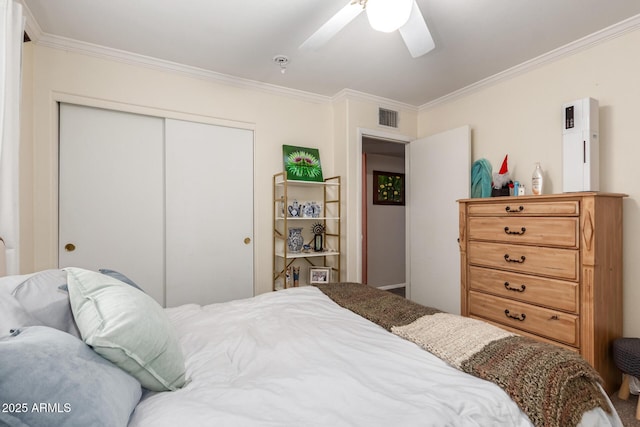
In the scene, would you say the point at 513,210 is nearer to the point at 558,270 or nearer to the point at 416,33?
the point at 558,270

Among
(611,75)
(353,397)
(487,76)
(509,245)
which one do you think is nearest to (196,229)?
(353,397)

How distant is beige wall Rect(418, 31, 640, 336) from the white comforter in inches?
70.9

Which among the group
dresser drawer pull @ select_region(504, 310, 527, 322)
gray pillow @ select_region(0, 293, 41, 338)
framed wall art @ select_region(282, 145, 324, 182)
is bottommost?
dresser drawer pull @ select_region(504, 310, 527, 322)

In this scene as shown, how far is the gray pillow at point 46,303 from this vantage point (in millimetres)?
919

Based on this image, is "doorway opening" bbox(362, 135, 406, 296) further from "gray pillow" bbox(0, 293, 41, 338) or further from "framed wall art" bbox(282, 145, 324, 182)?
"gray pillow" bbox(0, 293, 41, 338)

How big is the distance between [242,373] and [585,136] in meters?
2.59

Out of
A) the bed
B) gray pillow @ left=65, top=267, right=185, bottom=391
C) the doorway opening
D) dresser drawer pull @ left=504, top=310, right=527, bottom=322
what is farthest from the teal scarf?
gray pillow @ left=65, top=267, right=185, bottom=391

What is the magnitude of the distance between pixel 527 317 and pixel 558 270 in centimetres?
41

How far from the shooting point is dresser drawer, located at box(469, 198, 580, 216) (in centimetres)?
202

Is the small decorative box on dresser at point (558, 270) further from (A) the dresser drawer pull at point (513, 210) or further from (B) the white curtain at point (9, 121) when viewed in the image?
(B) the white curtain at point (9, 121)

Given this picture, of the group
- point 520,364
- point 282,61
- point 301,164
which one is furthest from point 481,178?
point 520,364

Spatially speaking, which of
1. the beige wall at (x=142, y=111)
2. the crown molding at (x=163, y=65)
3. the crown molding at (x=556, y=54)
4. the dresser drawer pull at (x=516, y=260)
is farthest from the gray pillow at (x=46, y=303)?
the crown molding at (x=556, y=54)

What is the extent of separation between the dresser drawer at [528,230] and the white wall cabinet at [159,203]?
2.05 meters

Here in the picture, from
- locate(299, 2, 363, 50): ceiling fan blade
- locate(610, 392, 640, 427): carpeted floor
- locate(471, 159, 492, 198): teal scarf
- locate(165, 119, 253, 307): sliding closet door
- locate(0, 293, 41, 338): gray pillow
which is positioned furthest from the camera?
locate(471, 159, 492, 198): teal scarf
